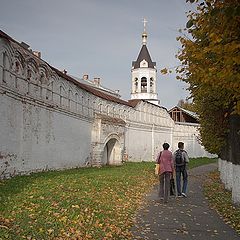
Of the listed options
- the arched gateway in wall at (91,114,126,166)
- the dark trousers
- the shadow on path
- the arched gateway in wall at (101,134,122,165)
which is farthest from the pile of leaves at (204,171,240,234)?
the arched gateway in wall at (101,134,122,165)

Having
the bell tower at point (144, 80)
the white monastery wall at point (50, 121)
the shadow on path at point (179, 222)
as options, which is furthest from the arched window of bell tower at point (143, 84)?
the shadow on path at point (179, 222)

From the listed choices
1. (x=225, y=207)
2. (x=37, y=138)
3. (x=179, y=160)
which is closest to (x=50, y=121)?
(x=37, y=138)

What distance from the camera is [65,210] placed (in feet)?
28.8

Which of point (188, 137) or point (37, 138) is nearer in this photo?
point (37, 138)

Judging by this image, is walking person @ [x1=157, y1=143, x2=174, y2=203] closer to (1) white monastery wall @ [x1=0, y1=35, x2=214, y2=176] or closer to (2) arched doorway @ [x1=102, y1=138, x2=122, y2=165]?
(1) white monastery wall @ [x1=0, y1=35, x2=214, y2=176]

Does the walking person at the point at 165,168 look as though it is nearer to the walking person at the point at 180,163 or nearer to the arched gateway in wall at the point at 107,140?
the walking person at the point at 180,163

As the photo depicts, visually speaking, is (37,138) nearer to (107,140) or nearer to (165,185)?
(165,185)

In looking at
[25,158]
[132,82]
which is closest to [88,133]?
[25,158]

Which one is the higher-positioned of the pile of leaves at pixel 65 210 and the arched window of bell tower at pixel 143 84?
the arched window of bell tower at pixel 143 84

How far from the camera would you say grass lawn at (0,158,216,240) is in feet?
22.9

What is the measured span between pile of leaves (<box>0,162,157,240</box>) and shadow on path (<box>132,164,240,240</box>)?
1.10 feet

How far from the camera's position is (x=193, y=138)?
53.3 m

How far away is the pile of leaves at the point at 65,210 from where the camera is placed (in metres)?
6.99

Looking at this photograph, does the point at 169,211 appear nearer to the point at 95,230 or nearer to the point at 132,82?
the point at 95,230
